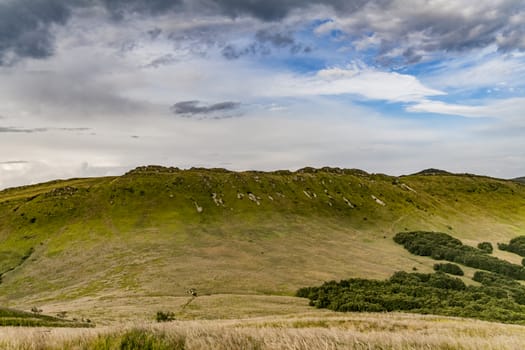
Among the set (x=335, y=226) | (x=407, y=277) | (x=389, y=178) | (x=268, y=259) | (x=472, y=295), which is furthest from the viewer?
(x=389, y=178)

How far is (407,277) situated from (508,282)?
20913mm

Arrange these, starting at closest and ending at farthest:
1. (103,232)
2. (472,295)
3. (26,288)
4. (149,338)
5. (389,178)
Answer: (149,338) → (472,295) → (26,288) → (103,232) → (389,178)

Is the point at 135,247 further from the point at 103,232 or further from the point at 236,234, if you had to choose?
the point at 236,234

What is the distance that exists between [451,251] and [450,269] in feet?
43.6

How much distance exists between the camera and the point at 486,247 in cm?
10356

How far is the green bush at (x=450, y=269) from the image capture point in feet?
269

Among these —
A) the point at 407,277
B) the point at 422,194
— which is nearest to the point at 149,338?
the point at 407,277

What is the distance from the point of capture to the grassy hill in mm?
65562

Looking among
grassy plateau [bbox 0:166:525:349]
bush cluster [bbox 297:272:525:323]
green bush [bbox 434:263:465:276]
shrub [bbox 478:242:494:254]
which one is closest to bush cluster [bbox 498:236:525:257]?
grassy plateau [bbox 0:166:525:349]

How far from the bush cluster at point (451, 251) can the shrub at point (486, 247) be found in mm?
2553

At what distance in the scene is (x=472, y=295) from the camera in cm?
6244

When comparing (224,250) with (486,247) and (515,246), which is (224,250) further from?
(515,246)

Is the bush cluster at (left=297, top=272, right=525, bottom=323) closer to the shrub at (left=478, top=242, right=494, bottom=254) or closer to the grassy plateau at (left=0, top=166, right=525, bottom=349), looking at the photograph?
the grassy plateau at (left=0, top=166, right=525, bottom=349)

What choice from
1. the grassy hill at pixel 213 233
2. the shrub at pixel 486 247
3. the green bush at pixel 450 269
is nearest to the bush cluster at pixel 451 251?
the shrub at pixel 486 247
